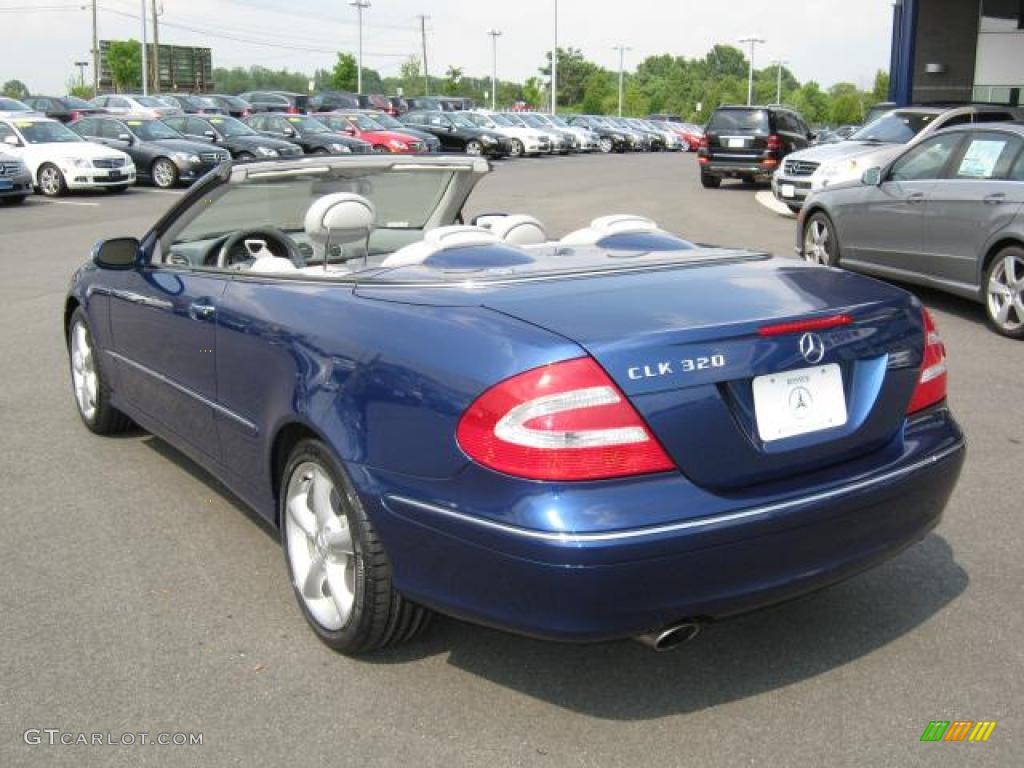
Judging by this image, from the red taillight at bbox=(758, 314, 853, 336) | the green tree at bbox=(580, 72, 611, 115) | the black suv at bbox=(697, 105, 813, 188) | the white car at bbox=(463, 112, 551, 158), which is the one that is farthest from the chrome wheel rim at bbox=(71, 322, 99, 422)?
the green tree at bbox=(580, 72, 611, 115)

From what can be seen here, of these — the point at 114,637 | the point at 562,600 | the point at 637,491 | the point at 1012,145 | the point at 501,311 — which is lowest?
the point at 114,637

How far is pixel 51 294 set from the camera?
35.3ft

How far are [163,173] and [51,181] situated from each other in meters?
2.73

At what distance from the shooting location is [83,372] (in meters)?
5.97

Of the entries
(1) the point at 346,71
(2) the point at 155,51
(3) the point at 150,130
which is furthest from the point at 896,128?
(1) the point at 346,71

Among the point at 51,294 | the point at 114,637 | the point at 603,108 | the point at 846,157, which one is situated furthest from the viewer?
the point at 603,108

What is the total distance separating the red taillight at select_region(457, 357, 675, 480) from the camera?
111 inches

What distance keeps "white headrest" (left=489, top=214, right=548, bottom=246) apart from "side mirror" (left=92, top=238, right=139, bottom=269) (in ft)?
5.35

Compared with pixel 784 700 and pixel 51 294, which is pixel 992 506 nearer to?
pixel 784 700

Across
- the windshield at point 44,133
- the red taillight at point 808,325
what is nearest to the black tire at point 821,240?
the red taillight at point 808,325

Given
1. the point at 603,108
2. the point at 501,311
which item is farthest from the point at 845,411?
the point at 603,108

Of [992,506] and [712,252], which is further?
[992,506]

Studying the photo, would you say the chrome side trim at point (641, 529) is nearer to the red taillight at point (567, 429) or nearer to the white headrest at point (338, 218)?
the red taillight at point (567, 429)

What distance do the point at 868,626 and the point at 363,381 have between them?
1819 millimetres
